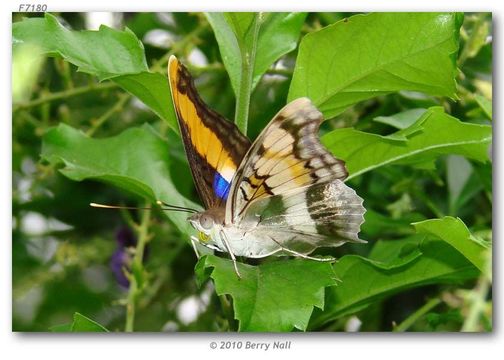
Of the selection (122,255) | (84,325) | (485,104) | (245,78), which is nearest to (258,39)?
(245,78)

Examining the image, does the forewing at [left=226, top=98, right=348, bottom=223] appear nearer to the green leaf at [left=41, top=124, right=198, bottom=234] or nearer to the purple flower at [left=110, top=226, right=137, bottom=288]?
the green leaf at [left=41, top=124, right=198, bottom=234]

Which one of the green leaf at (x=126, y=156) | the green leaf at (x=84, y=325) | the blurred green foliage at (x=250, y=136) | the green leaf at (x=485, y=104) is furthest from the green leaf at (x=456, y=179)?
the green leaf at (x=84, y=325)

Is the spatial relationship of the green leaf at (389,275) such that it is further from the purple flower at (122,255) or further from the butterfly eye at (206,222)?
the purple flower at (122,255)

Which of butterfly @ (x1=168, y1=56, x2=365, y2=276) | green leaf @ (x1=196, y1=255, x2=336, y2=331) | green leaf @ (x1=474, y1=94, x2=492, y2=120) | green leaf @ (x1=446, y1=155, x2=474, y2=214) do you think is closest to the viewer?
green leaf @ (x1=196, y1=255, x2=336, y2=331)

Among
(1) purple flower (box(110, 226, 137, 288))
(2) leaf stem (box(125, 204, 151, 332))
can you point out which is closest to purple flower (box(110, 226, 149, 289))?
(1) purple flower (box(110, 226, 137, 288))

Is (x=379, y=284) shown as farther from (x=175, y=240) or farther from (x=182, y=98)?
(x=175, y=240)

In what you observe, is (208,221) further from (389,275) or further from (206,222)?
(389,275)
